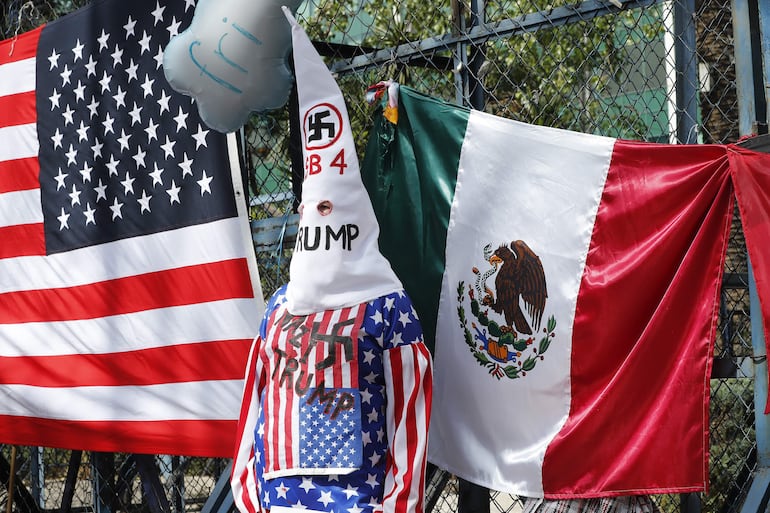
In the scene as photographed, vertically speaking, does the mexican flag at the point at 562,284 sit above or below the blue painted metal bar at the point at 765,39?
below

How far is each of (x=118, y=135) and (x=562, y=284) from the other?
2.23 m

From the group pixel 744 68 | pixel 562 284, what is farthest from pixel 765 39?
pixel 562 284

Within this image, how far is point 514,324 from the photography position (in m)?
2.83

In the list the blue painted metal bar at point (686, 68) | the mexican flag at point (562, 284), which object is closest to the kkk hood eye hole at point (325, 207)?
the mexican flag at point (562, 284)

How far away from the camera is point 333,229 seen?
8.91 ft

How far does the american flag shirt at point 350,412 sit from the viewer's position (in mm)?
2643

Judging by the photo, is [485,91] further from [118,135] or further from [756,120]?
[118,135]

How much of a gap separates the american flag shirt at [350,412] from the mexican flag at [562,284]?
0.30 m

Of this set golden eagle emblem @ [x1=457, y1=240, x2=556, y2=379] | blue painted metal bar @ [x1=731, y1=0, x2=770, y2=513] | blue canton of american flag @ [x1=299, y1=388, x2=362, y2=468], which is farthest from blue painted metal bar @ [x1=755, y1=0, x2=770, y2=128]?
blue canton of american flag @ [x1=299, y1=388, x2=362, y2=468]

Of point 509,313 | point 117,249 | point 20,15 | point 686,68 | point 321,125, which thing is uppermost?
point 20,15

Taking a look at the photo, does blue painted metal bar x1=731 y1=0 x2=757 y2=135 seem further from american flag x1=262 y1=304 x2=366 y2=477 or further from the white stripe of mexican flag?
american flag x1=262 y1=304 x2=366 y2=477

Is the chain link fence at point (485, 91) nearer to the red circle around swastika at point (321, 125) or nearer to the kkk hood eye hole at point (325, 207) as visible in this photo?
the red circle around swastika at point (321, 125)

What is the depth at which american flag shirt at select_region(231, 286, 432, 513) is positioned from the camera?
8.67 feet

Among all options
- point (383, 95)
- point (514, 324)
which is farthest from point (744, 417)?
point (383, 95)
